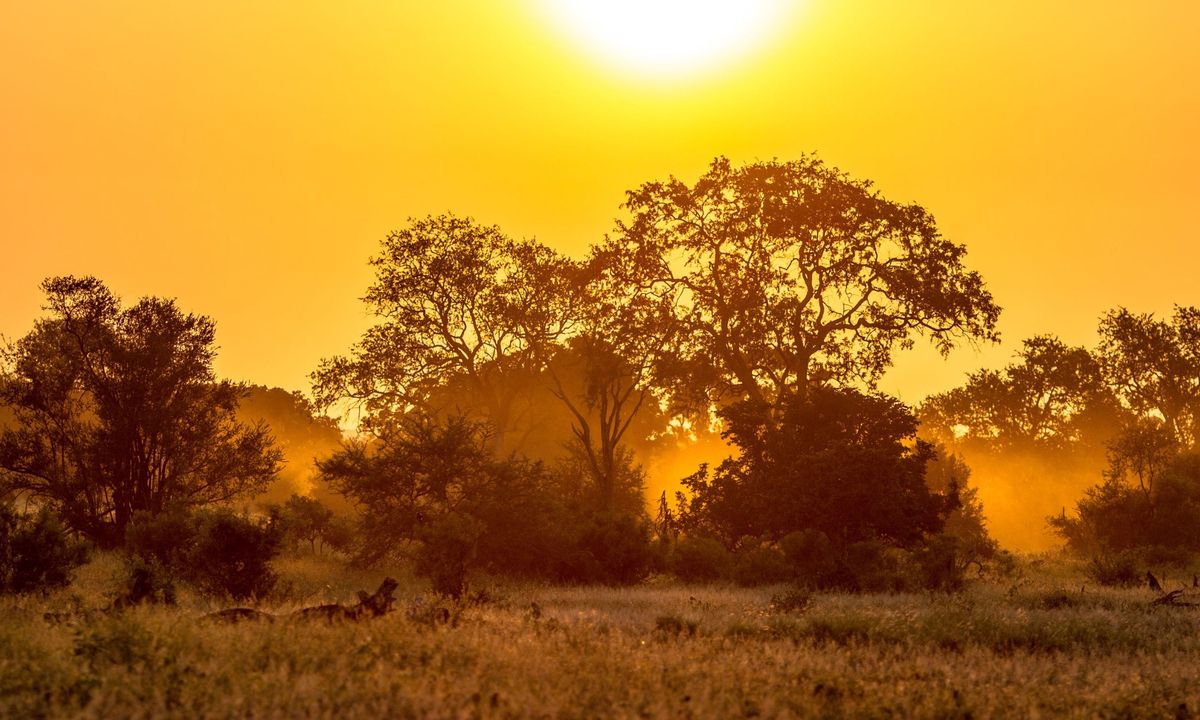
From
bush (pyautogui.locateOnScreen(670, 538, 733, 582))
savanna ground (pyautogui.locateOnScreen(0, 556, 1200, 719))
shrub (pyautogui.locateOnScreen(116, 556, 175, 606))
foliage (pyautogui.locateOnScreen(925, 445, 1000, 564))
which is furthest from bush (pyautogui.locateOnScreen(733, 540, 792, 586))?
shrub (pyautogui.locateOnScreen(116, 556, 175, 606))

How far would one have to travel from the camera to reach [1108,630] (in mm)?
17672

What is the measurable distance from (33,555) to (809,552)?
20.0 metres

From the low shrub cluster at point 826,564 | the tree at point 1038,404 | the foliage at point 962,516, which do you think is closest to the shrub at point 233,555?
the low shrub cluster at point 826,564

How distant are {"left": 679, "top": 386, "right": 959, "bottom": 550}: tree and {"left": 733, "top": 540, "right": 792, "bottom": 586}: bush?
1.79 metres

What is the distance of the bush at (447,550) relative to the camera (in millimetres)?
27328

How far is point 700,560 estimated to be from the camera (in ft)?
110

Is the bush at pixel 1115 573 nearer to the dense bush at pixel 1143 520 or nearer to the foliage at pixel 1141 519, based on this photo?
the dense bush at pixel 1143 520

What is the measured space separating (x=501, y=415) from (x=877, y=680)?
1599 inches

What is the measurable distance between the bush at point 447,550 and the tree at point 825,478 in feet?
35.0

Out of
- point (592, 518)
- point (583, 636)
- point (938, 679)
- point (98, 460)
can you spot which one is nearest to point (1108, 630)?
point (938, 679)

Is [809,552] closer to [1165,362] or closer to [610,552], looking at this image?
[610,552]

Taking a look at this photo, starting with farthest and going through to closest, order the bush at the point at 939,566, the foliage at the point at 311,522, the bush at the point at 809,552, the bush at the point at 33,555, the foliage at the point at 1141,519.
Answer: the foliage at the point at 1141,519
the foliage at the point at 311,522
the bush at the point at 809,552
the bush at the point at 939,566
the bush at the point at 33,555

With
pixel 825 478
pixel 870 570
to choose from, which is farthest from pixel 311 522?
pixel 870 570

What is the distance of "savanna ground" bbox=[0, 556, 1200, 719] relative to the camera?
975 cm
